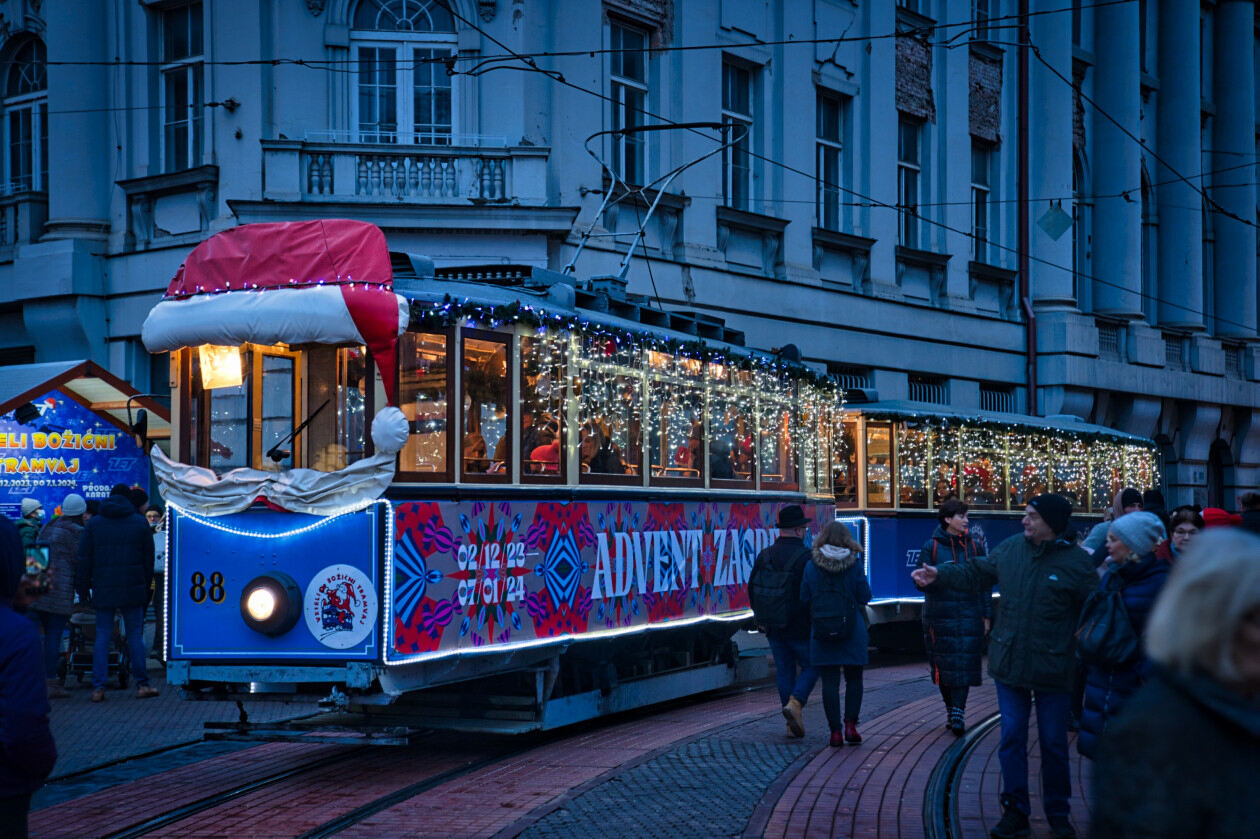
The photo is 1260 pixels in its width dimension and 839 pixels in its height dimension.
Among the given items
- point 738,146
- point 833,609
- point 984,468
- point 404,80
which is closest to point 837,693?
point 833,609

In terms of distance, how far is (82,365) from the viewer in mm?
15266

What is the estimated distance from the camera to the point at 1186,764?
110 inches

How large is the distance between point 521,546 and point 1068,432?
13586 mm

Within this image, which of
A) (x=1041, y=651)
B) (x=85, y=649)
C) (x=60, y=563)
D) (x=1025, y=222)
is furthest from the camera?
(x=1025, y=222)

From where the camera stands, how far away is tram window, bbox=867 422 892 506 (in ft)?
58.3

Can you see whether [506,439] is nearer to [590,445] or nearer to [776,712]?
[590,445]

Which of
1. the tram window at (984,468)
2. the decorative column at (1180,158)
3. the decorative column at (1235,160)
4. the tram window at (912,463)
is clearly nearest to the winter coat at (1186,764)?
the tram window at (912,463)

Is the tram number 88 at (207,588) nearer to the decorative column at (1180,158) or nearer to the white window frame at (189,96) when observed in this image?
the white window frame at (189,96)

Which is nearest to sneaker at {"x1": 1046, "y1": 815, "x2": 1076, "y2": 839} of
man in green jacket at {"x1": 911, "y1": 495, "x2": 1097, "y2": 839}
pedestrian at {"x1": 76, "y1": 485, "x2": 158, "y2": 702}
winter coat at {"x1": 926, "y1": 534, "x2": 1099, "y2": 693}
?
man in green jacket at {"x1": 911, "y1": 495, "x2": 1097, "y2": 839}

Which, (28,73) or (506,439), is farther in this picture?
(28,73)

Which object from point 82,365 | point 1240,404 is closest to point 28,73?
point 82,365

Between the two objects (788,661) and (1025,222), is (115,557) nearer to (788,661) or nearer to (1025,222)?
(788,661)

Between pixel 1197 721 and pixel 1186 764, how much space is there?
0.26ft

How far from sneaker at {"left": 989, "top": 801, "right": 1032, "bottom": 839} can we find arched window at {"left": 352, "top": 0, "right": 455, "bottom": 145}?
13398 millimetres
